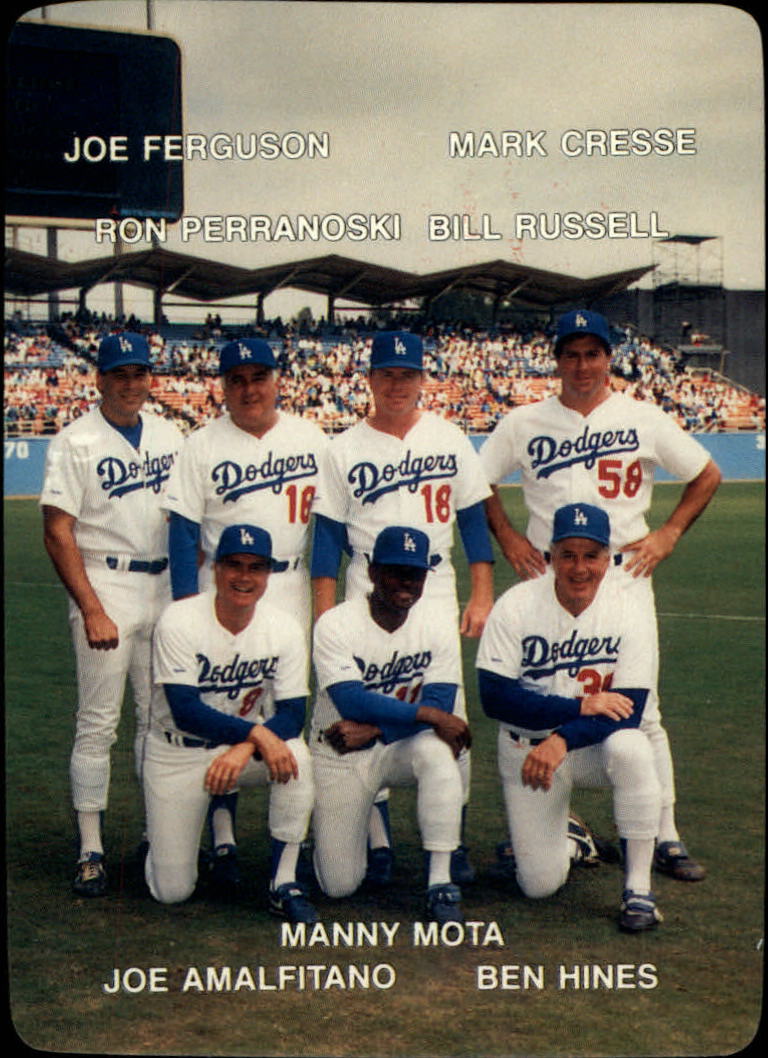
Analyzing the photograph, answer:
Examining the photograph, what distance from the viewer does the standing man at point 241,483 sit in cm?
451

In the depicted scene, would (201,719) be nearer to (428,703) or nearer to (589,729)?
(428,703)

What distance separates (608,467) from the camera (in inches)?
184

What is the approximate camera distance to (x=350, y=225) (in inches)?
161

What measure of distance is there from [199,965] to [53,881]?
87 centimetres

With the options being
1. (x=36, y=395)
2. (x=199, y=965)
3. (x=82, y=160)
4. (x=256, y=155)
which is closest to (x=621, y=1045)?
(x=199, y=965)

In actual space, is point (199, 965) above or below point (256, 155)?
below

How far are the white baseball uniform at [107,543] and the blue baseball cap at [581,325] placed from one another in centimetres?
144

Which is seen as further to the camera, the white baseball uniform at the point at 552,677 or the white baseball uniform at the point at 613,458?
the white baseball uniform at the point at 613,458

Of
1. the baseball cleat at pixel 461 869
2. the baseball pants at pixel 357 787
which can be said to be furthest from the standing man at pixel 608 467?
the baseball pants at pixel 357 787

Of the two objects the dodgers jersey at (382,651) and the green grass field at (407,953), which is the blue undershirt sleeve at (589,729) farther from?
the green grass field at (407,953)

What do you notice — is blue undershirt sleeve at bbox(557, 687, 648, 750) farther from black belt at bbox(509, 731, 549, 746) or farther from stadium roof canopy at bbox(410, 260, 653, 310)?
stadium roof canopy at bbox(410, 260, 653, 310)

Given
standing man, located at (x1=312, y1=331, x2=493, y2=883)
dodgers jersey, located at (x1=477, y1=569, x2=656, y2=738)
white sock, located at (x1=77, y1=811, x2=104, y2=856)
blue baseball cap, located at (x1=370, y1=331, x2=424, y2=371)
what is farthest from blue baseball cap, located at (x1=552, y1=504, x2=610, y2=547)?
white sock, located at (x1=77, y1=811, x2=104, y2=856)

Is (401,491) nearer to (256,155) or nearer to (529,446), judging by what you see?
(529,446)

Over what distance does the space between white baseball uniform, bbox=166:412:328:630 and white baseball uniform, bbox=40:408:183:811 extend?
15 cm
